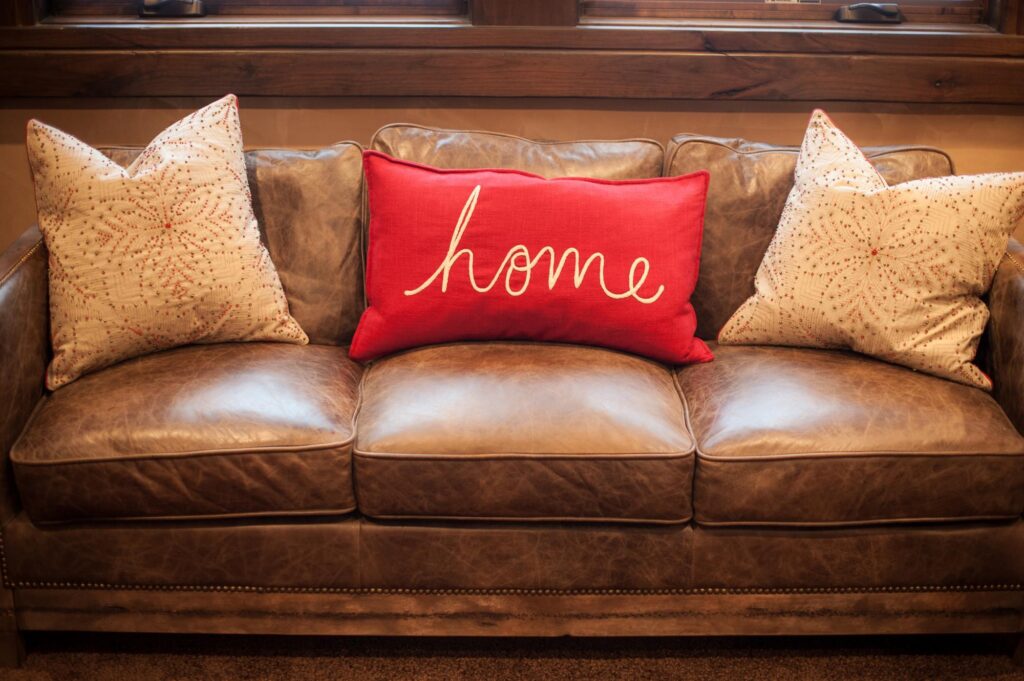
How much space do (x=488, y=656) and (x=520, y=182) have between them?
934 millimetres

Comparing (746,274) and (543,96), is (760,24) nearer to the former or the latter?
(543,96)

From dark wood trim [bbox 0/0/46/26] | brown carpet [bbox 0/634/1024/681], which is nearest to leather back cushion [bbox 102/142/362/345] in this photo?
dark wood trim [bbox 0/0/46/26]

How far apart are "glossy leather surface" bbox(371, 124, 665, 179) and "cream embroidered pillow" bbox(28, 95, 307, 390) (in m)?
0.38

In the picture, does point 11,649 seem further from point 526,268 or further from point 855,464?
point 855,464

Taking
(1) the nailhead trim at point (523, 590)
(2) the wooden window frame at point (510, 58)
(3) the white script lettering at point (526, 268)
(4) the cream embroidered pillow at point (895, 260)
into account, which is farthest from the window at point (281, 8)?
(1) the nailhead trim at point (523, 590)

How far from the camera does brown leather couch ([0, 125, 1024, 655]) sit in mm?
1679

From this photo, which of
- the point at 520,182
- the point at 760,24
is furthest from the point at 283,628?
the point at 760,24

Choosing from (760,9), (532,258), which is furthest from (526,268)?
(760,9)

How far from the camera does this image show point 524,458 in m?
1.67

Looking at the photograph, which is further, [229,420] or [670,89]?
[670,89]

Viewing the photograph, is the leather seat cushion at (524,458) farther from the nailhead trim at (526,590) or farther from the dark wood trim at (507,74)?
the dark wood trim at (507,74)

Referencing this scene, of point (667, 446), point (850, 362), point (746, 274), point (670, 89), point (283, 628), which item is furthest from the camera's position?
point (670, 89)

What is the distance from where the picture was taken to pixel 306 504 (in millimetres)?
1712

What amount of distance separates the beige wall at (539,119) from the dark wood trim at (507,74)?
0.05m
